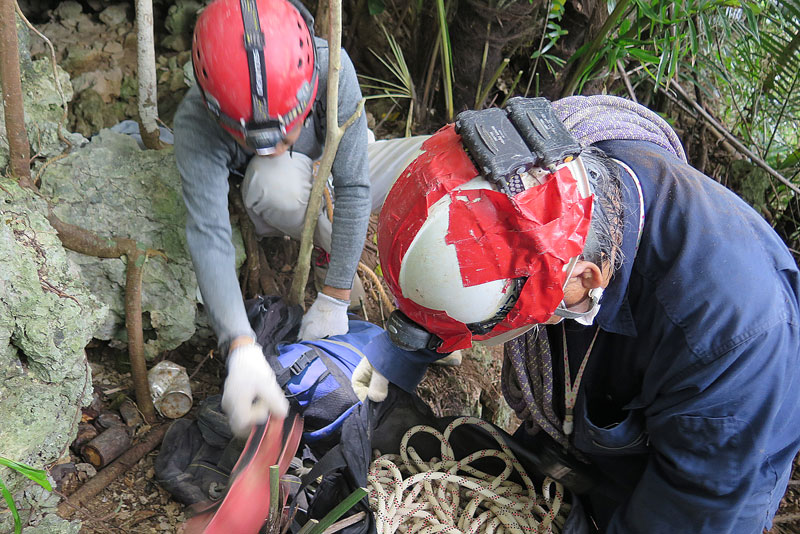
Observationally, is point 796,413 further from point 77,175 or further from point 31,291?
point 77,175

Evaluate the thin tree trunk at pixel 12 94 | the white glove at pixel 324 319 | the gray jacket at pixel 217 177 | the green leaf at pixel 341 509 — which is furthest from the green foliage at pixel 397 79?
the green leaf at pixel 341 509

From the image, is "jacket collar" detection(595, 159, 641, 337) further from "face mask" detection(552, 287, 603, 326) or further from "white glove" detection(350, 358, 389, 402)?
"white glove" detection(350, 358, 389, 402)

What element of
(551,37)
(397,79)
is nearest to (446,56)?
(397,79)

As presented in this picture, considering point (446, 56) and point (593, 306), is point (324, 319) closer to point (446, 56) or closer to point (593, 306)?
point (593, 306)

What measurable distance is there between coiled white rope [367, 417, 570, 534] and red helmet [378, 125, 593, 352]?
694mm

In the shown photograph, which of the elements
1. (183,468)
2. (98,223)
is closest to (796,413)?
(183,468)

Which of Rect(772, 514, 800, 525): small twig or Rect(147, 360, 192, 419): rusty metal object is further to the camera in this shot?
Rect(772, 514, 800, 525): small twig

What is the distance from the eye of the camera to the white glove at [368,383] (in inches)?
68.1

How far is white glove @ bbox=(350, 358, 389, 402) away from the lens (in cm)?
173

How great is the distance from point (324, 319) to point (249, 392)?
56cm

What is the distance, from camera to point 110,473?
1.64m

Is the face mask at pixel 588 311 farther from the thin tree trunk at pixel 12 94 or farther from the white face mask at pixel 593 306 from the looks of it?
the thin tree trunk at pixel 12 94

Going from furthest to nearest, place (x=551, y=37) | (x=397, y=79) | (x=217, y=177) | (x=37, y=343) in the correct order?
(x=397, y=79) < (x=551, y=37) < (x=217, y=177) < (x=37, y=343)

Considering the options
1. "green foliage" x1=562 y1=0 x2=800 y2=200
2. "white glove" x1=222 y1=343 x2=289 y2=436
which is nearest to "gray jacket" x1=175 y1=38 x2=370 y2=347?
"white glove" x1=222 y1=343 x2=289 y2=436
